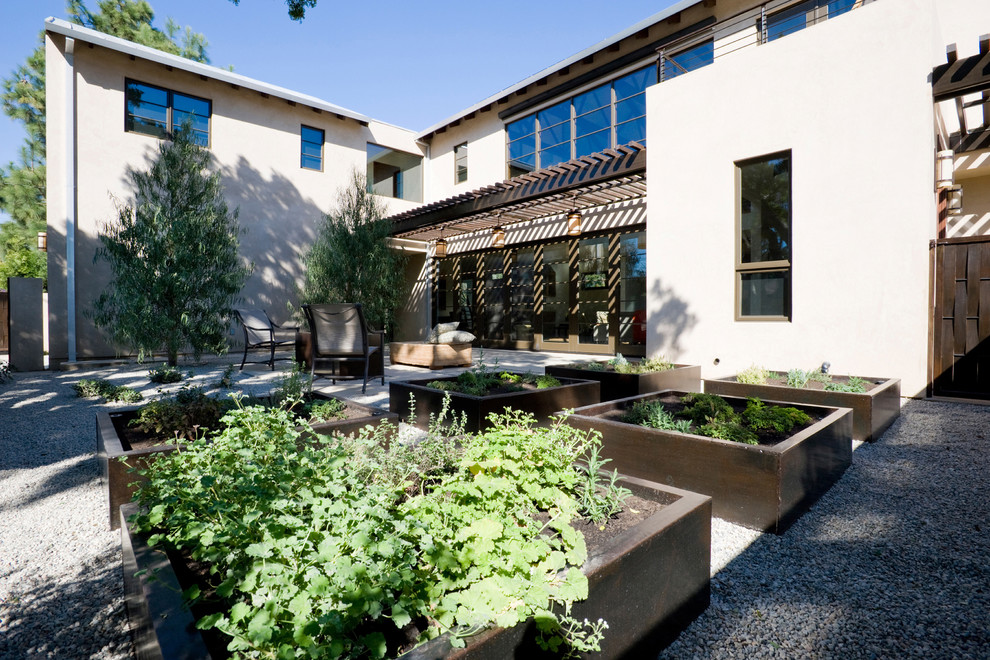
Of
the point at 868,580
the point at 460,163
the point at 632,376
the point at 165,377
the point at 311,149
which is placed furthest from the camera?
the point at 460,163

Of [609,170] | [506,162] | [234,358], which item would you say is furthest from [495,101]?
[234,358]

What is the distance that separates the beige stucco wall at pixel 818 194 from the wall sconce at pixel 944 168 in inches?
19.2

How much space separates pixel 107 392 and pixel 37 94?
52.2 feet

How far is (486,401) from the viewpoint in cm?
342

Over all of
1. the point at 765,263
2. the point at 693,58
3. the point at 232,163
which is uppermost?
the point at 693,58

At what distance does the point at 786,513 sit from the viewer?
2.10 m

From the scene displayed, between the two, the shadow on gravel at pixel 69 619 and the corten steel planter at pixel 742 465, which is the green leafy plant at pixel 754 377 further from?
the shadow on gravel at pixel 69 619

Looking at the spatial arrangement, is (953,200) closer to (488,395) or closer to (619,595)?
(488,395)

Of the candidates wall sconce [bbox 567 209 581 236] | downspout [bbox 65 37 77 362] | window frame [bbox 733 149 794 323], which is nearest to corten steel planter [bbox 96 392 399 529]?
window frame [bbox 733 149 794 323]

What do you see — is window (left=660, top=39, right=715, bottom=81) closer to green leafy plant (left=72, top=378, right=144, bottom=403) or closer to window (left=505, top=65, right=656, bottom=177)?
window (left=505, top=65, right=656, bottom=177)

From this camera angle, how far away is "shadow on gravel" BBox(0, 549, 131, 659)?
1.35 m

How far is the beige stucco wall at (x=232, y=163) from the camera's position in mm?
8281

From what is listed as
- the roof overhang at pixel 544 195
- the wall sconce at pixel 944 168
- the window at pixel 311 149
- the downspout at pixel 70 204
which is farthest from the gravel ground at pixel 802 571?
the window at pixel 311 149

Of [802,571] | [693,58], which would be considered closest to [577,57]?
[693,58]
